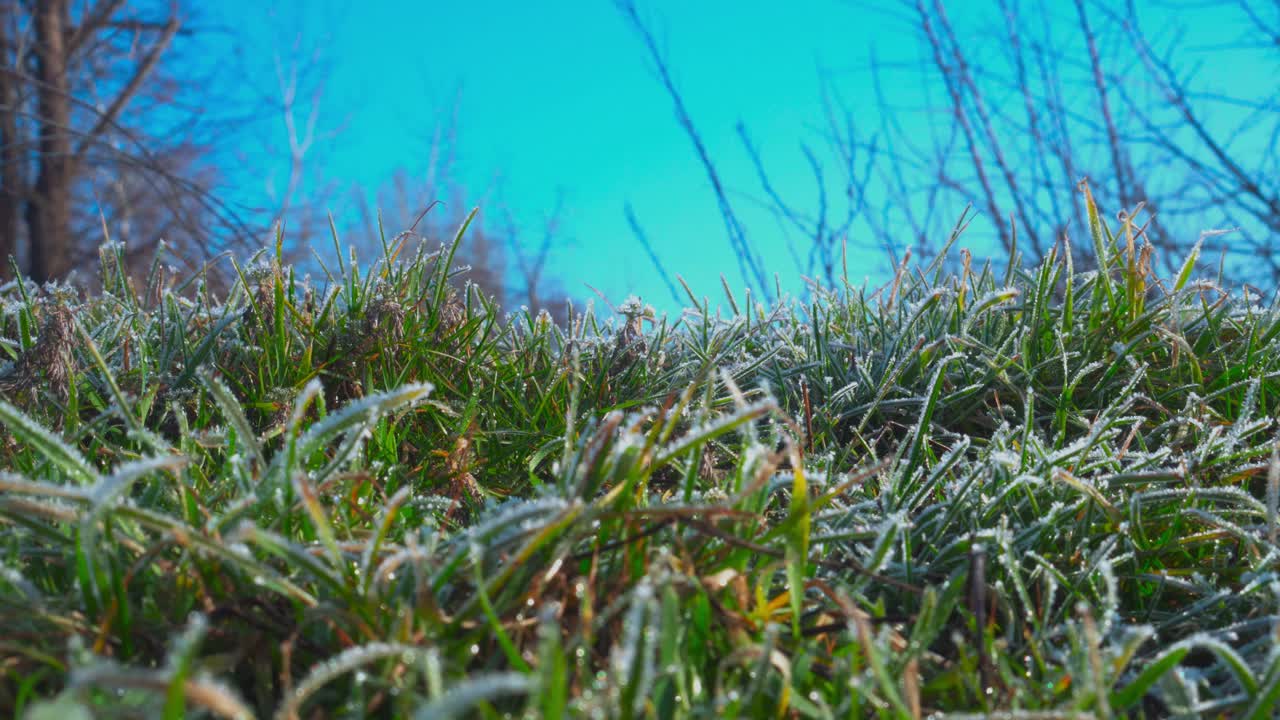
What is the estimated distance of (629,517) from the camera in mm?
860

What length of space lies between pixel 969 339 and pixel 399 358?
46.1 inches

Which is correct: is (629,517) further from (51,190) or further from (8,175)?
(8,175)

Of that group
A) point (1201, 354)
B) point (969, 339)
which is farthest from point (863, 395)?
point (1201, 354)

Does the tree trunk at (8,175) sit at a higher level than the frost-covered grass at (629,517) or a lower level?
higher

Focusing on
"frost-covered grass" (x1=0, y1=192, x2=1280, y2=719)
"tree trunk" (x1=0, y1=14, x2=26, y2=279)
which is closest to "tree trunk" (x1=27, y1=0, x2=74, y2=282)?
"tree trunk" (x1=0, y1=14, x2=26, y2=279)

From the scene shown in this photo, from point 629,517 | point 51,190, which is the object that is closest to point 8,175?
point 51,190

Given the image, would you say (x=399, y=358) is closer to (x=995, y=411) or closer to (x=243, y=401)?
(x=243, y=401)

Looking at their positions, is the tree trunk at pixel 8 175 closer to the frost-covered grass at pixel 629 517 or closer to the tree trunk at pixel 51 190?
the tree trunk at pixel 51 190

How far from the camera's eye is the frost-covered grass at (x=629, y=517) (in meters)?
0.72

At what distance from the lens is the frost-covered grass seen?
0.72m

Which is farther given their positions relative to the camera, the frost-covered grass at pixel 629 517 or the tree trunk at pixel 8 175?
the tree trunk at pixel 8 175

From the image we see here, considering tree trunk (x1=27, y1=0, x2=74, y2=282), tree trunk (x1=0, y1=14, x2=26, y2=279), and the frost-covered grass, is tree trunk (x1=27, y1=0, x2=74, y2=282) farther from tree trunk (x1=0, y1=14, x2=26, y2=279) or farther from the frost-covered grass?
the frost-covered grass

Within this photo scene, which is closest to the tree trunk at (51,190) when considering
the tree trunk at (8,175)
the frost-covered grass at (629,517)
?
the tree trunk at (8,175)

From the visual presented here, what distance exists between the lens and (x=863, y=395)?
1631 millimetres
